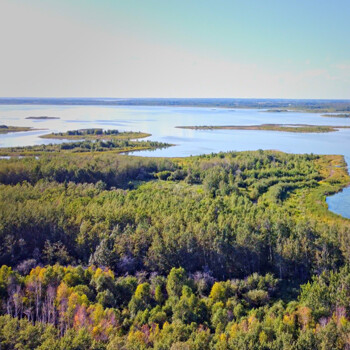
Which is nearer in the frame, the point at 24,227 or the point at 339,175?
the point at 24,227

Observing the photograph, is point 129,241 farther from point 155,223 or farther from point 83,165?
point 83,165

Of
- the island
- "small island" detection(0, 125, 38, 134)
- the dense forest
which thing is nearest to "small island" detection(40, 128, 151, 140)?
the island

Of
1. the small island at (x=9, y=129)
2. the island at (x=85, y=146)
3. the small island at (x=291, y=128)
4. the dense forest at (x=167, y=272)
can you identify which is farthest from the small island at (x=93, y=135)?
the dense forest at (x=167, y=272)

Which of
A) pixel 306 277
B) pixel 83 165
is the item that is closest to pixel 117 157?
pixel 83 165

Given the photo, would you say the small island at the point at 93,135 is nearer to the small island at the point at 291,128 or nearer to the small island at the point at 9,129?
the small island at the point at 9,129

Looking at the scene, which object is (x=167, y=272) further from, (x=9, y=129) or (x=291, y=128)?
(x=291, y=128)

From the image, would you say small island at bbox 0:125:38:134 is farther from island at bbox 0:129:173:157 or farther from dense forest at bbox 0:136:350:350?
dense forest at bbox 0:136:350:350

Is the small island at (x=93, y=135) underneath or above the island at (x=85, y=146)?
above

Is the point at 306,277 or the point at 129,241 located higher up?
the point at 129,241
